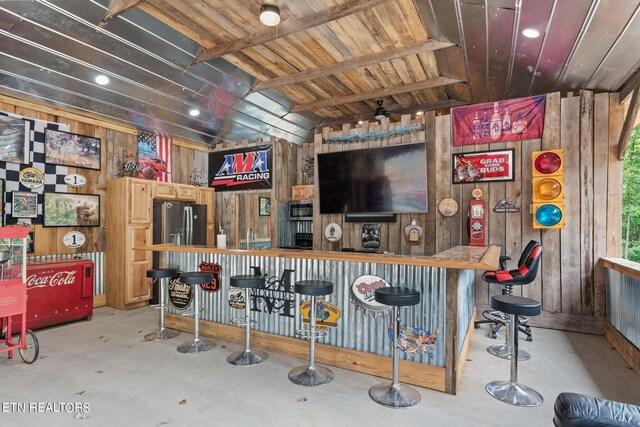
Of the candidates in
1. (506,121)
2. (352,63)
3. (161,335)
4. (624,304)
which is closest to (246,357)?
(161,335)

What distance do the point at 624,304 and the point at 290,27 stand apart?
4.56 meters

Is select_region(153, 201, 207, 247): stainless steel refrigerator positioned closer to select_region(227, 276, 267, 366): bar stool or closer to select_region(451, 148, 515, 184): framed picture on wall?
select_region(227, 276, 267, 366): bar stool

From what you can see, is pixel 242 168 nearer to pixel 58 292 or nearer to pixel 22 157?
pixel 22 157

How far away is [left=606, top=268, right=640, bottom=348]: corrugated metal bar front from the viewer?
331 centimetres

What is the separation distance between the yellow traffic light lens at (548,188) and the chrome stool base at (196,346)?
4.52 metres

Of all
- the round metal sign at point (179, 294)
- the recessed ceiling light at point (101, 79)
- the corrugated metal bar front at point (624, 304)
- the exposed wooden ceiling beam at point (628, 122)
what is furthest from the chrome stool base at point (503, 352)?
the recessed ceiling light at point (101, 79)

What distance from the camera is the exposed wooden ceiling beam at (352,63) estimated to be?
3.86 m

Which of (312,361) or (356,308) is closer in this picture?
(312,361)

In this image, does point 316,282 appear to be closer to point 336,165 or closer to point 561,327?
point 336,165

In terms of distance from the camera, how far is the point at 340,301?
3.36 meters

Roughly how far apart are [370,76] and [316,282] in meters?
3.16

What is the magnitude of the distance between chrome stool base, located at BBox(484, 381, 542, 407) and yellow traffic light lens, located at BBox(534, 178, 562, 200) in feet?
8.62

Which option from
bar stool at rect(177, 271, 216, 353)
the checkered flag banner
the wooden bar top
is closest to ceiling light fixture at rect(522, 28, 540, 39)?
the wooden bar top

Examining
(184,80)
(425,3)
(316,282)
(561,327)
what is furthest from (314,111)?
(561,327)
